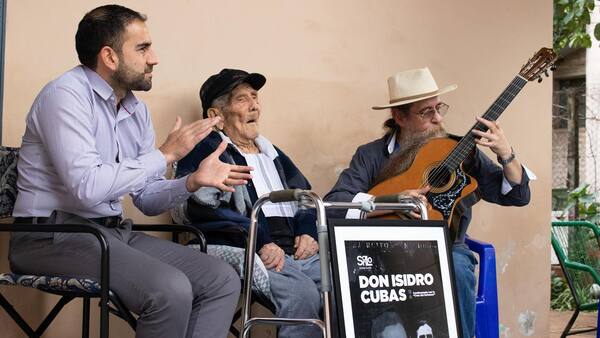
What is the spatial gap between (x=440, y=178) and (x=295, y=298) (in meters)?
0.96

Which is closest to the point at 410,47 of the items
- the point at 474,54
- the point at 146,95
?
the point at 474,54

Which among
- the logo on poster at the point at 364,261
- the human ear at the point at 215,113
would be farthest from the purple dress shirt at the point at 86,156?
the logo on poster at the point at 364,261

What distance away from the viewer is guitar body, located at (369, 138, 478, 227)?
4000 mm

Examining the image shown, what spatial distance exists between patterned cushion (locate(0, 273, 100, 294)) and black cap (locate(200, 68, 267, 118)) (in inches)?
47.6

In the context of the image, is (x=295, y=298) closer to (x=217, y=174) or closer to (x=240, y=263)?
(x=240, y=263)

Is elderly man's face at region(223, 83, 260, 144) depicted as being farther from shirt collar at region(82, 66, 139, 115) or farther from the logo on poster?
the logo on poster

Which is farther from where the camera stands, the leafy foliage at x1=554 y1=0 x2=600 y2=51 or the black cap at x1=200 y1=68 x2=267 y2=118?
the leafy foliage at x1=554 y1=0 x2=600 y2=51

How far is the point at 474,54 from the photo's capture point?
5.26 m

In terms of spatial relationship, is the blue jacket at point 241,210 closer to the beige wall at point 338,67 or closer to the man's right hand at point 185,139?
the beige wall at point 338,67

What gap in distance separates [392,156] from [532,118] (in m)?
1.56

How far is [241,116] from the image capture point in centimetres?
391

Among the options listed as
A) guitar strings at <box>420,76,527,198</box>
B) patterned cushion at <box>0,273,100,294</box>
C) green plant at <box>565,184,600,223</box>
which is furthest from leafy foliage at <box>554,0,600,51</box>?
patterned cushion at <box>0,273,100,294</box>

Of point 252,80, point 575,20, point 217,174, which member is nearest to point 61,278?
point 217,174

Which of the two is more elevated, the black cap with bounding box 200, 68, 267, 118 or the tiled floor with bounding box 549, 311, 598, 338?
the black cap with bounding box 200, 68, 267, 118
